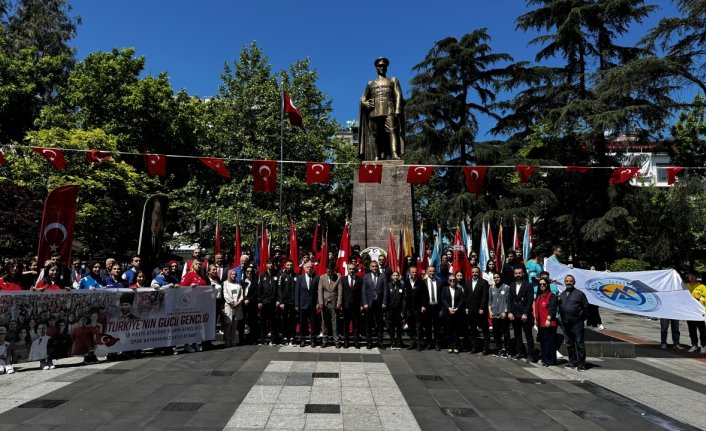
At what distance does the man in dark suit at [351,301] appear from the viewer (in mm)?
9938

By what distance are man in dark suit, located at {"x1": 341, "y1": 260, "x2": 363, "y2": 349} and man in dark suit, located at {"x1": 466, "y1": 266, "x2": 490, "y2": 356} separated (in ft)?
7.04

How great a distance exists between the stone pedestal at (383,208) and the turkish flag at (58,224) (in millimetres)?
6957

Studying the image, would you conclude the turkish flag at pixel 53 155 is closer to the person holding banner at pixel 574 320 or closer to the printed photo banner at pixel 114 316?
the printed photo banner at pixel 114 316

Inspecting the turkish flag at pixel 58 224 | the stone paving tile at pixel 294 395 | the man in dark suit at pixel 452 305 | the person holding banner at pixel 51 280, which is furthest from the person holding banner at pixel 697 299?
the turkish flag at pixel 58 224

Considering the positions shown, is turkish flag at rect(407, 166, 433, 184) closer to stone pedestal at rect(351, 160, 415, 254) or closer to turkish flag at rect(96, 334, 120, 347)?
stone pedestal at rect(351, 160, 415, 254)

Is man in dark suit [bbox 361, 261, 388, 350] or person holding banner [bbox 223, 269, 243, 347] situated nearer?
man in dark suit [bbox 361, 261, 388, 350]

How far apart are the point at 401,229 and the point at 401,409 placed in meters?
8.07

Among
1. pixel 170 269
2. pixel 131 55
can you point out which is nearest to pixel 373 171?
pixel 170 269

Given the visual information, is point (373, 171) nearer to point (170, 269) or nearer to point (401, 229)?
point (401, 229)

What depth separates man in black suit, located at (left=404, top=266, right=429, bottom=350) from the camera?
9828mm

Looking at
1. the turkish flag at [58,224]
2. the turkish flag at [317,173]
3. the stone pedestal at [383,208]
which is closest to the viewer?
the turkish flag at [58,224]

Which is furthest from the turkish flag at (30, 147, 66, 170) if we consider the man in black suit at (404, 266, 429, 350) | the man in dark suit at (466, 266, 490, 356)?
the man in dark suit at (466, 266, 490, 356)

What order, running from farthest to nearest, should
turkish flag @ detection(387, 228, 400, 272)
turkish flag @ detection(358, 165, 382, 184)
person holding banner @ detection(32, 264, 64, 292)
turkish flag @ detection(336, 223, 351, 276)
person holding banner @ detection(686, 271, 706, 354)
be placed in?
turkish flag @ detection(358, 165, 382, 184) < turkish flag @ detection(387, 228, 400, 272) < turkish flag @ detection(336, 223, 351, 276) < person holding banner @ detection(686, 271, 706, 354) < person holding banner @ detection(32, 264, 64, 292)

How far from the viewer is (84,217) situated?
22203 mm
